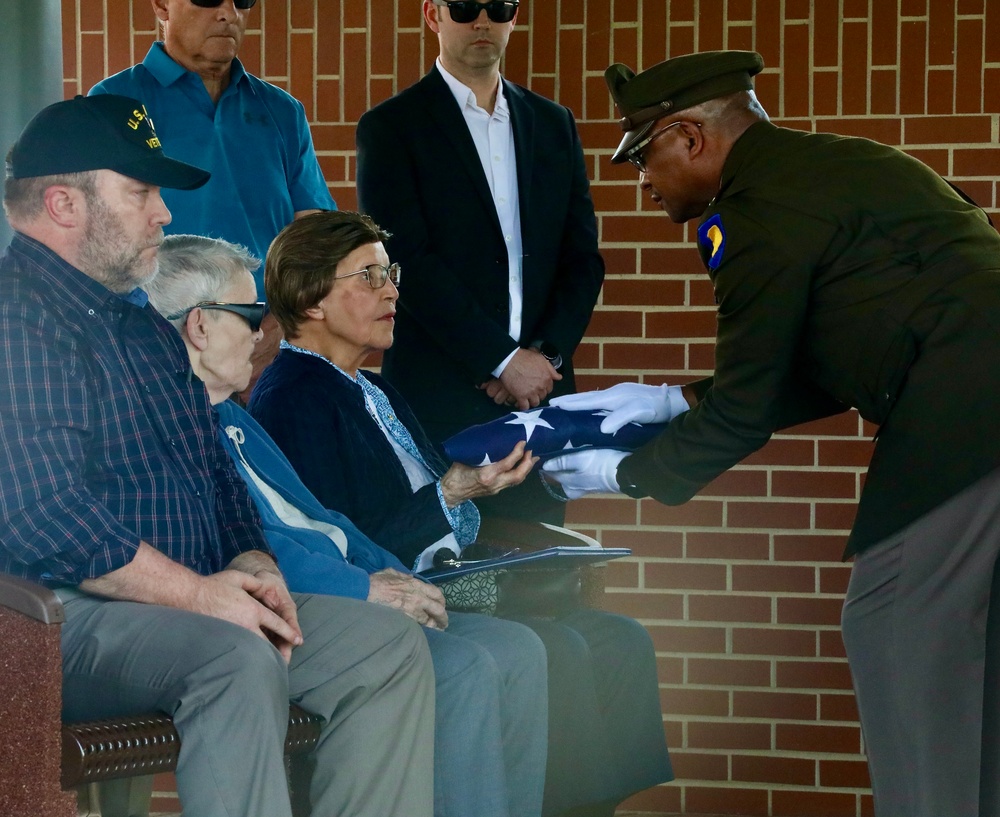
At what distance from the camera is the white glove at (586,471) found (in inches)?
119

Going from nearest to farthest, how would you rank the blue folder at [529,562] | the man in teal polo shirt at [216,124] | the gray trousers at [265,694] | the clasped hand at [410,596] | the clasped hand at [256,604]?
1. the gray trousers at [265,694]
2. the clasped hand at [256,604]
3. the clasped hand at [410,596]
4. the blue folder at [529,562]
5. the man in teal polo shirt at [216,124]

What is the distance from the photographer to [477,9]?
3.72 m

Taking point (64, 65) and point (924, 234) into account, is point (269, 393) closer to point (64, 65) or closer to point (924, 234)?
point (924, 234)

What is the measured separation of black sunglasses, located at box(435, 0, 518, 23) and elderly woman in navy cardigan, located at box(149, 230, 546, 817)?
1152 mm

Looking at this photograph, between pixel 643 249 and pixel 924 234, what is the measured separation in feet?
6.28

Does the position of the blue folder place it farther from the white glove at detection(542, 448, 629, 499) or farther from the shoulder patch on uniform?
the shoulder patch on uniform

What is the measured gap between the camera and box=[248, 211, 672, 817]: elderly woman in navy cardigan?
2984 millimetres

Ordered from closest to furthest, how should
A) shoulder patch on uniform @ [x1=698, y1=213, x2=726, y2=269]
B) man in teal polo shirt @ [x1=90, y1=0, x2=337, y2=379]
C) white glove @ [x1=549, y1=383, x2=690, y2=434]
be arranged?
shoulder patch on uniform @ [x1=698, y1=213, x2=726, y2=269] < white glove @ [x1=549, y1=383, x2=690, y2=434] < man in teal polo shirt @ [x1=90, y1=0, x2=337, y2=379]

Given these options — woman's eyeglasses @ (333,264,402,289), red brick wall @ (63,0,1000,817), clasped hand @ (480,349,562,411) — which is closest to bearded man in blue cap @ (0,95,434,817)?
woman's eyeglasses @ (333,264,402,289)

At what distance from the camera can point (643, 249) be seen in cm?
437

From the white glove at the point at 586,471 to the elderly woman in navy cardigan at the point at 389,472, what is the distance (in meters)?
0.10

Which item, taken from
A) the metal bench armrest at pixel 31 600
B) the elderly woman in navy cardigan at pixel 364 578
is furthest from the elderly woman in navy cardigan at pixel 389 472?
the metal bench armrest at pixel 31 600

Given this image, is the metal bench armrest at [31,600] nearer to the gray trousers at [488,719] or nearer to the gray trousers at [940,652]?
the gray trousers at [488,719]

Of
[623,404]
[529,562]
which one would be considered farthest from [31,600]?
[623,404]
